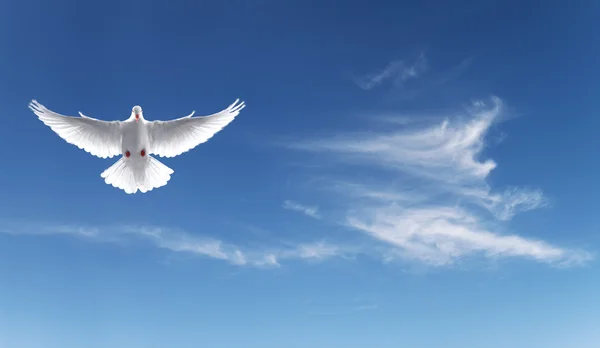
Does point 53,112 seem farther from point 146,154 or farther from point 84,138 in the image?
point 146,154

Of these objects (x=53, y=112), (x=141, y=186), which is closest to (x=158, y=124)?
(x=141, y=186)

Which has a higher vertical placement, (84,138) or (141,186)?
(84,138)

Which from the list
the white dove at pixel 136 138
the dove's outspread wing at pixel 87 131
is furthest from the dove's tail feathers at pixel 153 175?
the dove's outspread wing at pixel 87 131

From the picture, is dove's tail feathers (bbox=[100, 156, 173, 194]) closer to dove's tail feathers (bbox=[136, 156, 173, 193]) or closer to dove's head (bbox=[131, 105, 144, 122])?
dove's tail feathers (bbox=[136, 156, 173, 193])

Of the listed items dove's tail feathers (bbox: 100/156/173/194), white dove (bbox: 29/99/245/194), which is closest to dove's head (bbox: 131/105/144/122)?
white dove (bbox: 29/99/245/194)

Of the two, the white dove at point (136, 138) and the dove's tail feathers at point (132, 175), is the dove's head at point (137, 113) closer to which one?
the white dove at point (136, 138)

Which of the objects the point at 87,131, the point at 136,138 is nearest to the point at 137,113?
the point at 136,138

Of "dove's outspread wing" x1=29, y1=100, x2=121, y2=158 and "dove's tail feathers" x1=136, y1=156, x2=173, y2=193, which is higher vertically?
"dove's outspread wing" x1=29, y1=100, x2=121, y2=158
